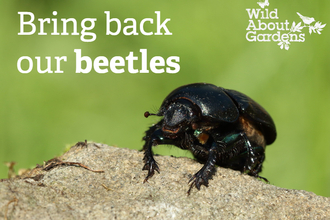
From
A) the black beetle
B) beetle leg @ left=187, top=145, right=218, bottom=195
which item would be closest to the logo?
the black beetle

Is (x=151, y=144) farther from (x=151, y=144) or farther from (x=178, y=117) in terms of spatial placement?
(x=178, y=117)

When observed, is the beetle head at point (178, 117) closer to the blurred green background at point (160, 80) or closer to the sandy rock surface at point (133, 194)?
the sandy rock surface at point (133, 194)

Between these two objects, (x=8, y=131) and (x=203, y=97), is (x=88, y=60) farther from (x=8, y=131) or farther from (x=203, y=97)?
(x=203, y=97)

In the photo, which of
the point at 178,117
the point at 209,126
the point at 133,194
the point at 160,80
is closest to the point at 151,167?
the point at 133,194

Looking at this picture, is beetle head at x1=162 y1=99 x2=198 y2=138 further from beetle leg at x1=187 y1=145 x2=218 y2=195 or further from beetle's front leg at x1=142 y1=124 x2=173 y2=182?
beetle leg at x1=187 y1=145 x2=218 y2=195

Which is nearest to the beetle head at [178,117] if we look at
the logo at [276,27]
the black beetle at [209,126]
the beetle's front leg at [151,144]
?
the black beetle at [209,126]
